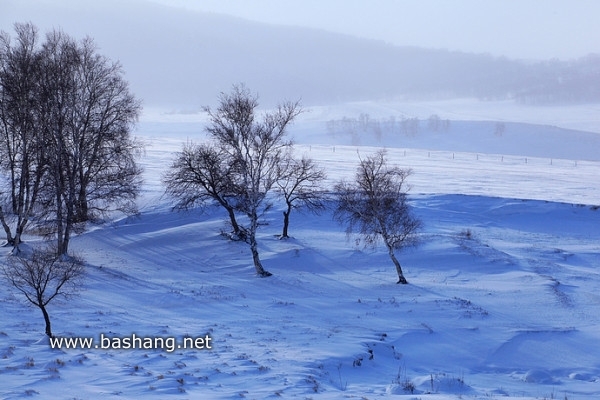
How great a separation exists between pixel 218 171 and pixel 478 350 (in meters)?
19.3

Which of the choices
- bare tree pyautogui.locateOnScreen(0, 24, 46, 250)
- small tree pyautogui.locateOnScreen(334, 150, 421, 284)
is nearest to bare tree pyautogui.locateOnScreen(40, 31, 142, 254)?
bare tree pyautogui.locateOnScreen(0, 24, 46, 250)

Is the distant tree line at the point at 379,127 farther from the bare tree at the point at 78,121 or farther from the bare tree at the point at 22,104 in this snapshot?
the bare tree at the point at 22,104

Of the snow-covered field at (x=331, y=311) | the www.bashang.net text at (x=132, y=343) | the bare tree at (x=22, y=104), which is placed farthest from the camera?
the bare tree at (x=22, y=104)

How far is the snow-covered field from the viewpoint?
12898 millimetres

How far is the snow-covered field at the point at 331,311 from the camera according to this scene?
12.9 m

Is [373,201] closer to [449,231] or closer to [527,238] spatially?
[449,231]

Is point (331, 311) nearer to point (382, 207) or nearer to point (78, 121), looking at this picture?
point (382, 207)

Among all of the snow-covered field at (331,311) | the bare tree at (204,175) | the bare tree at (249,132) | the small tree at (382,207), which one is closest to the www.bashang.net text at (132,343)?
the snow-covered field at (331,311)

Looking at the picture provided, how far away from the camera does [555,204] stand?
149 feet

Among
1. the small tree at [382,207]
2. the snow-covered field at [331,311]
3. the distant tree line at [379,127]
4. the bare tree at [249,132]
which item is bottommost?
the snow-covered field at [331,311]

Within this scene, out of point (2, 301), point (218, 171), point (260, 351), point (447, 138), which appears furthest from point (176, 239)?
point (447, 138)

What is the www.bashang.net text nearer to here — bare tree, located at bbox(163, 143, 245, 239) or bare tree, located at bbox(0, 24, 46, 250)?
bare tree, located at bbox(0, 24, 46, 250)

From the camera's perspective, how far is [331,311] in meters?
22.2

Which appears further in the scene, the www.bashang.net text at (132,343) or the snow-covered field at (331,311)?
the www.bashang.net text at (132,343)
